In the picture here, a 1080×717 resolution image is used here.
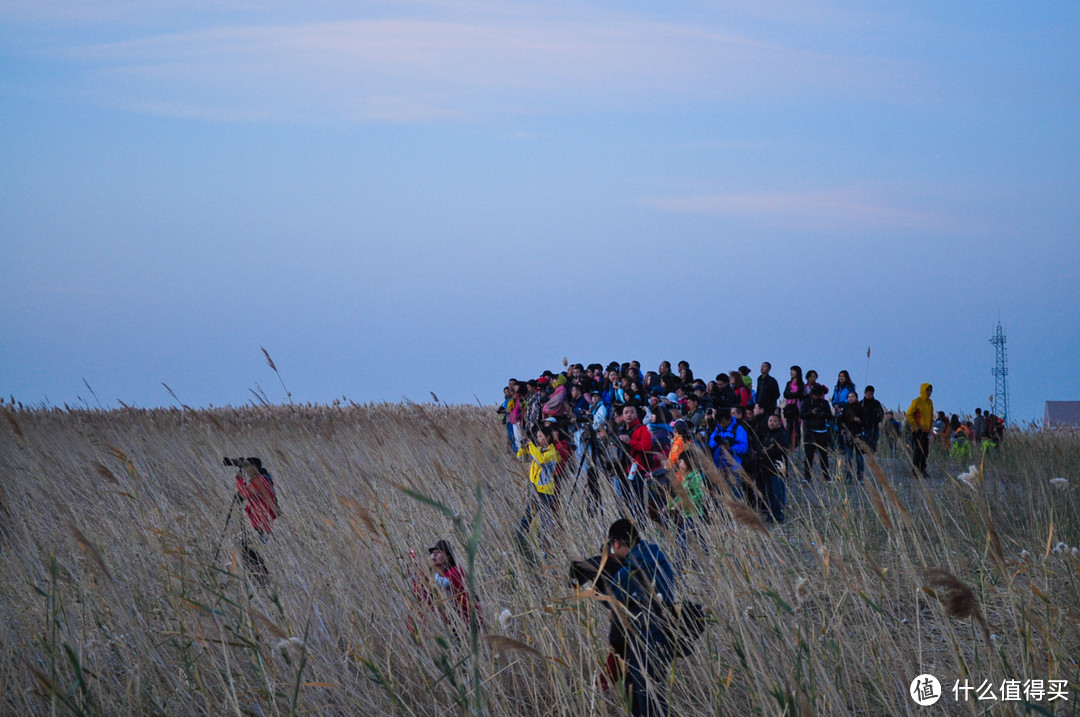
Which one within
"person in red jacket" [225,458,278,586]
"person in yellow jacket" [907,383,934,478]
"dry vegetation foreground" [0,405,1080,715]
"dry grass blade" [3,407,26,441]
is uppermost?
"person in yellow jacket" [907,383,934,478]

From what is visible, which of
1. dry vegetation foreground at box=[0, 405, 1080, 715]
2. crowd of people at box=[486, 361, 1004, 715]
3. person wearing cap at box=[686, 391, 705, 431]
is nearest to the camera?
dry vegetation foreground at box=[0, 405, 1080, 715]

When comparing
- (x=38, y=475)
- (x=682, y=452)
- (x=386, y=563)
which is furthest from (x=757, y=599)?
(x=38, y=475)

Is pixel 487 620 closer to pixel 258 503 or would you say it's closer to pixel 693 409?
pixel 258 503

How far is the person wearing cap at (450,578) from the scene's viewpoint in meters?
3.49

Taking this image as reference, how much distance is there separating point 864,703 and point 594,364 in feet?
33.2

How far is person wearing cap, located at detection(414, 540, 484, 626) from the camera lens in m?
3.49

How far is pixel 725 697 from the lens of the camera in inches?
116

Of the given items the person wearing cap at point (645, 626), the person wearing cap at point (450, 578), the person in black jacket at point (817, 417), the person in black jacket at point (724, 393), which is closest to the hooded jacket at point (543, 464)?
the person wearing cap at point (450, 578)

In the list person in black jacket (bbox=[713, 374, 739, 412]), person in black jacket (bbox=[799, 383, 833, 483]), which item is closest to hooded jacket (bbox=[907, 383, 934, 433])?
person in black jacket (bbox=[799, 383, 833, 483])

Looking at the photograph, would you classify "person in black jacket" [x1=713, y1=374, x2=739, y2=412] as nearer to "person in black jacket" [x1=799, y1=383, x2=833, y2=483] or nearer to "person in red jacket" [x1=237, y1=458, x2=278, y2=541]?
"person in black jacket" [x1=799, y1=383, x2=833, y2=483]

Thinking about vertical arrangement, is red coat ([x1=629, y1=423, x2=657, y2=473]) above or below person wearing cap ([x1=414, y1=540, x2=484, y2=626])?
above

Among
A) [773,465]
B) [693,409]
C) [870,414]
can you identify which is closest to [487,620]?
[773,465]

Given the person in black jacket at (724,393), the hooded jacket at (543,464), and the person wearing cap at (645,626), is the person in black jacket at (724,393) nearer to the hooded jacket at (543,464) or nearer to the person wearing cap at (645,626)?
the hooded jacket at (543,464)

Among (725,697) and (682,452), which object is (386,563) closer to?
(725,697)
